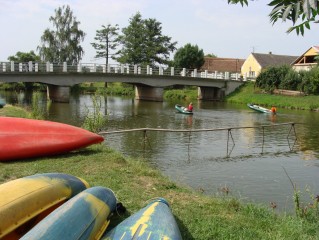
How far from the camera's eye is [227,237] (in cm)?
558

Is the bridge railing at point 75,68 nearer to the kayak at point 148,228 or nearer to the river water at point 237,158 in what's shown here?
the river water at point 237,158

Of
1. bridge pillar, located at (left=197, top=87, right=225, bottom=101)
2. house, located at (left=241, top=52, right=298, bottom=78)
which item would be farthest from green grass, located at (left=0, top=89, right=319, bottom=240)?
house, located at (left=241, top=52, right=298, bottom=78)

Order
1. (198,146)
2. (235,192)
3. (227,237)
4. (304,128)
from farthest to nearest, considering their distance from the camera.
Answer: (304,128) → (198,146) → (235,192) → (227,237)

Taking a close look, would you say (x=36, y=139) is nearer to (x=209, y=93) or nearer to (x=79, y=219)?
(x=79, y=219)

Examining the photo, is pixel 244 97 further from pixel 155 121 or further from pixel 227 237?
pixel 227 237

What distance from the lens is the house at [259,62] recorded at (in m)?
66.0

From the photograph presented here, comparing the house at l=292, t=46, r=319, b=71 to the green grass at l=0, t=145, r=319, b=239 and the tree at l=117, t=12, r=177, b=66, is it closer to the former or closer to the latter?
the tree at l=117, t=12, r=177, b=66

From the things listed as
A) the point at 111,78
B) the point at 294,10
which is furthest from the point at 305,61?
the point at 294,10

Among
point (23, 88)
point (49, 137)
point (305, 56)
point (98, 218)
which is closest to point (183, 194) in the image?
point (98, 218)

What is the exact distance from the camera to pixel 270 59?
68.8 m

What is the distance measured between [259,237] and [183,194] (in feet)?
7.14

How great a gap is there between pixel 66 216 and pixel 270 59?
6827 cm

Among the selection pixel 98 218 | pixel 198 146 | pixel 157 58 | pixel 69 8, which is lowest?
pixel 198 146

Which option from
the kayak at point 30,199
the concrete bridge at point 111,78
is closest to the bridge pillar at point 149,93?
the concrete bridge at point 111,78
